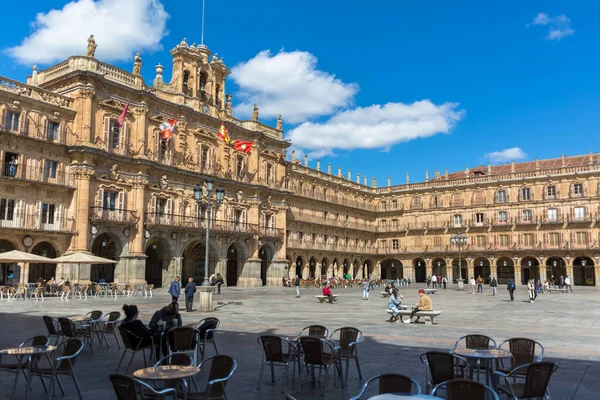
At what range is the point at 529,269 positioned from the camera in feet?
185

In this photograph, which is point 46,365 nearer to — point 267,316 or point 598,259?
point 267,316

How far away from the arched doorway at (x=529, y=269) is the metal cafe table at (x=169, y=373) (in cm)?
5680

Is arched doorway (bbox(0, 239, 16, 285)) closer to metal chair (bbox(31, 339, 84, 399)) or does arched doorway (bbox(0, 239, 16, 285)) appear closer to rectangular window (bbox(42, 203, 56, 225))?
rectangular window (bbox(42, 203, 56, 225))

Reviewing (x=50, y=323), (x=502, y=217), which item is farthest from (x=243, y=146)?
(x=502, y=217)

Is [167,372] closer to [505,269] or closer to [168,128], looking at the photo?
[168,128]

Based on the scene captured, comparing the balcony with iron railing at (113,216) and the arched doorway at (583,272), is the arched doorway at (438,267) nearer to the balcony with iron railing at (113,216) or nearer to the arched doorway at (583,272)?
the arched doorway at (583,272)

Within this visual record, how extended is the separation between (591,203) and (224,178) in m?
37.9

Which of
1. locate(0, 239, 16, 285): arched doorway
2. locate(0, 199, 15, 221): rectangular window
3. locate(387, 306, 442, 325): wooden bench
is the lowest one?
locate(387, 306, 442, 325): wooden bench

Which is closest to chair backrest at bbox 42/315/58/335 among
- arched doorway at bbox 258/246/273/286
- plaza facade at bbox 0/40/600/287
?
plaza facade at bbox 0/40/600/287

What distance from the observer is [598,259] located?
2013 inches

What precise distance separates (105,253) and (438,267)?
40807 millimetres

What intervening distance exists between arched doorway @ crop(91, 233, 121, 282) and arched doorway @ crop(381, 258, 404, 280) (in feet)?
130

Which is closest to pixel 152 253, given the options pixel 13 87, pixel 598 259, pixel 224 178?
pixel 224 178

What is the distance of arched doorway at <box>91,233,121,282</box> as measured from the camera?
3259cm
